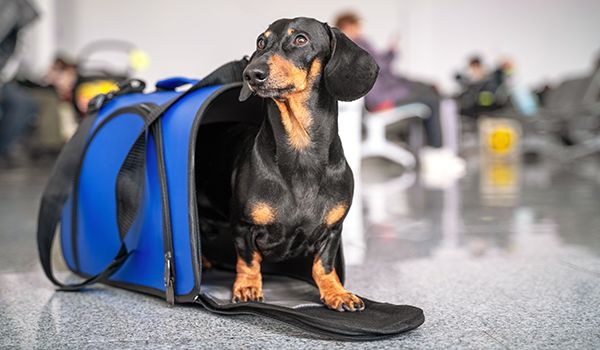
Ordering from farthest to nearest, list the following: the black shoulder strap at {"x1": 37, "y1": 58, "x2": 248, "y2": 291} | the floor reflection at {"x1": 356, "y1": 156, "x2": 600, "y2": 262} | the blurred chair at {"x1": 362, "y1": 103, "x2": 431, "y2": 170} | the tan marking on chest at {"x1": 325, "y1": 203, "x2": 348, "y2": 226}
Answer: the blurred chair at {"x1": 362, "y1": 103, "x2": 431, "y2": 170}
the floor reflection at {"x1": 356, "y1": 156, "x2": 600, "y2": 262}
the black shoulder strap at {"x1": 37, "y1": 58, "x2": 248, "y2": 291}
the tan marking on chest at {"x1": 325, "y1": 203, "x2": 348, "y2": 226}

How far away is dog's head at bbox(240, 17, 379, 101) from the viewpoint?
1377mm

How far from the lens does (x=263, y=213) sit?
1.47m

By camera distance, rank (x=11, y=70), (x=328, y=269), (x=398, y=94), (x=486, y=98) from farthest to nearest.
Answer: (x=486, y=98) → (x=398, y=94) → (x=11, y=70) → (x=328, y=269)

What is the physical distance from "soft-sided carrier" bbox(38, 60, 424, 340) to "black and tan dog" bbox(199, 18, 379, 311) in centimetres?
9

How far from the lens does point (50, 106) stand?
6.86m

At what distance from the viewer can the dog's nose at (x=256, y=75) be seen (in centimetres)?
133

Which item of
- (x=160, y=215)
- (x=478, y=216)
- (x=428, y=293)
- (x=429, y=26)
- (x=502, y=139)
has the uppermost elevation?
(x=429, y=26)

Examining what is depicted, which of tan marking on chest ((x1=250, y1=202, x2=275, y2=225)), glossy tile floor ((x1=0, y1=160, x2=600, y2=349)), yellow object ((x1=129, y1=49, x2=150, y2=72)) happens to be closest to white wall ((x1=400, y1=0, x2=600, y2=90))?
yellow object ((x1=129, y1=49, x2=150, y2=72))

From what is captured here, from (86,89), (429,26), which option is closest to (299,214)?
(86,89)

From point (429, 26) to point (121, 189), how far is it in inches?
417

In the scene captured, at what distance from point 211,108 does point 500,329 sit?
904 millimetres

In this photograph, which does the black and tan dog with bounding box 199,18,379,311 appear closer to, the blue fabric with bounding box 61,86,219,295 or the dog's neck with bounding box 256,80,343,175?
the dog's neck with bounding box 256,80,343,175

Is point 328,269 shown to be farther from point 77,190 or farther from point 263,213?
point 77,190

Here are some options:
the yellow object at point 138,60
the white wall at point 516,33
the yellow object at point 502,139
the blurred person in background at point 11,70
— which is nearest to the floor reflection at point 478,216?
the blurred person in background at point 11,70
